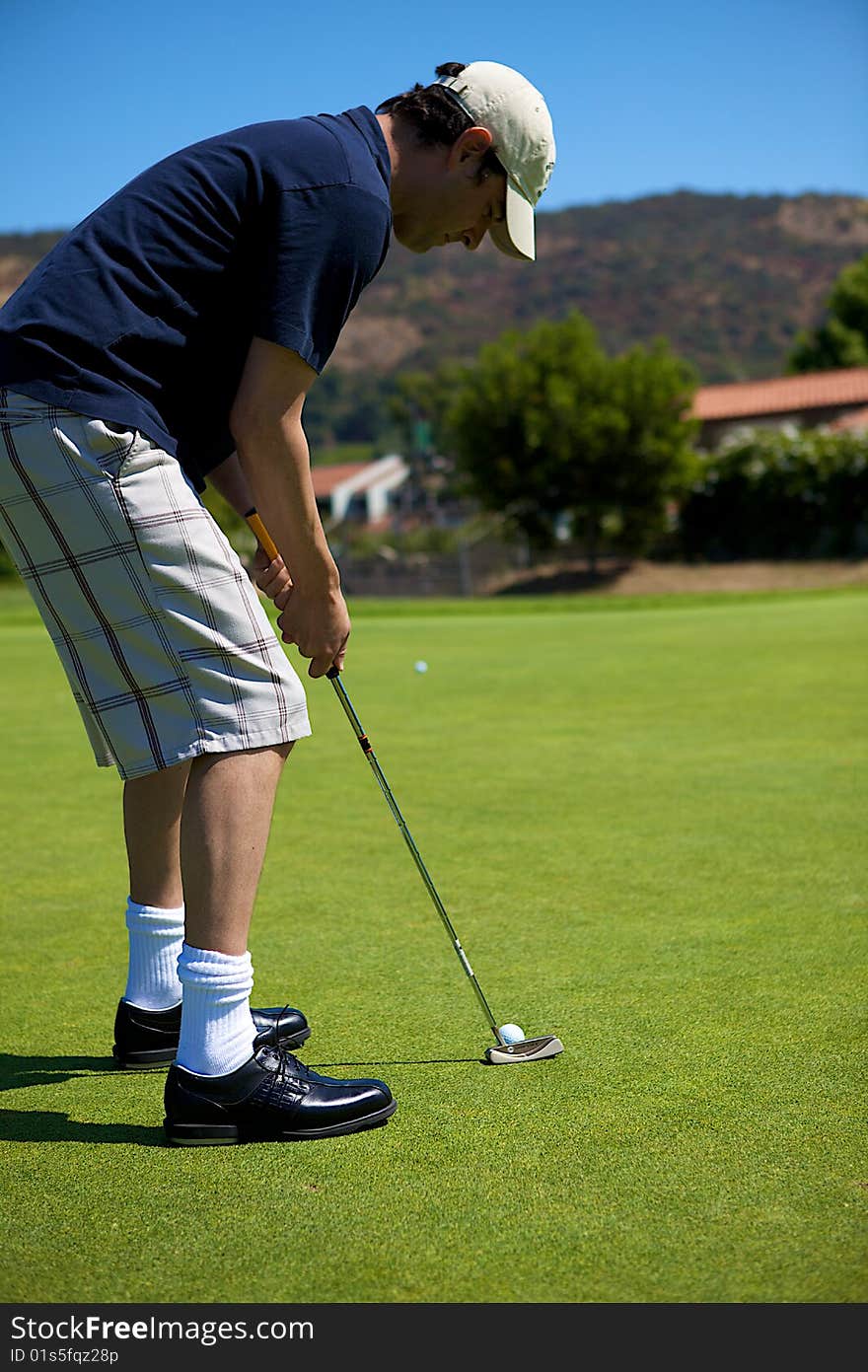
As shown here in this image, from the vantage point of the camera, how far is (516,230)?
2.62 m

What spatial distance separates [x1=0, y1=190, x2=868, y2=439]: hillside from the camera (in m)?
127

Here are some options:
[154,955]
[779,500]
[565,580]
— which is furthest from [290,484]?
[565,580]

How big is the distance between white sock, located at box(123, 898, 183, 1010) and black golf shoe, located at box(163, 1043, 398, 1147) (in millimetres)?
417

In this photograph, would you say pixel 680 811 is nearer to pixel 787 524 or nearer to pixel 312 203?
pixel 312 203

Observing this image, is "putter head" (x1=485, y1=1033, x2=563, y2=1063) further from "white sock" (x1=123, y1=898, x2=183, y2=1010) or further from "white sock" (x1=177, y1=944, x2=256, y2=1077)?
"white sock" (x1=123, y1=898, x2=183, y2=1010)

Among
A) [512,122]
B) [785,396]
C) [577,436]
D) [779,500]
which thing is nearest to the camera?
[512,122]

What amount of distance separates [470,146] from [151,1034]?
1830 mm

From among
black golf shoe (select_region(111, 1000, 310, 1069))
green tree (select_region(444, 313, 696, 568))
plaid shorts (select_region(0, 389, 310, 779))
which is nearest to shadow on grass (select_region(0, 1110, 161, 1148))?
black golf shoe (select_region(111, 1000, 310, 1069))

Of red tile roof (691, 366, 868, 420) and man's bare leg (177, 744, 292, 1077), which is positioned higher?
red tile roof (691, 366, 868, 420)

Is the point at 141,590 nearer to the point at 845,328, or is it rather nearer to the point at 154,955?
the point at 154,955

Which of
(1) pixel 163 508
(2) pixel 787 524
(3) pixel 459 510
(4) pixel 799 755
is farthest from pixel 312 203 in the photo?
(3) pixel 459 510

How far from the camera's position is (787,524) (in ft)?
124

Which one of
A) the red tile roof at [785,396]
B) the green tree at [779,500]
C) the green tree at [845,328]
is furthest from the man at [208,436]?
the green tree at [845,328]

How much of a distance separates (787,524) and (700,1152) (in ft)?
122
